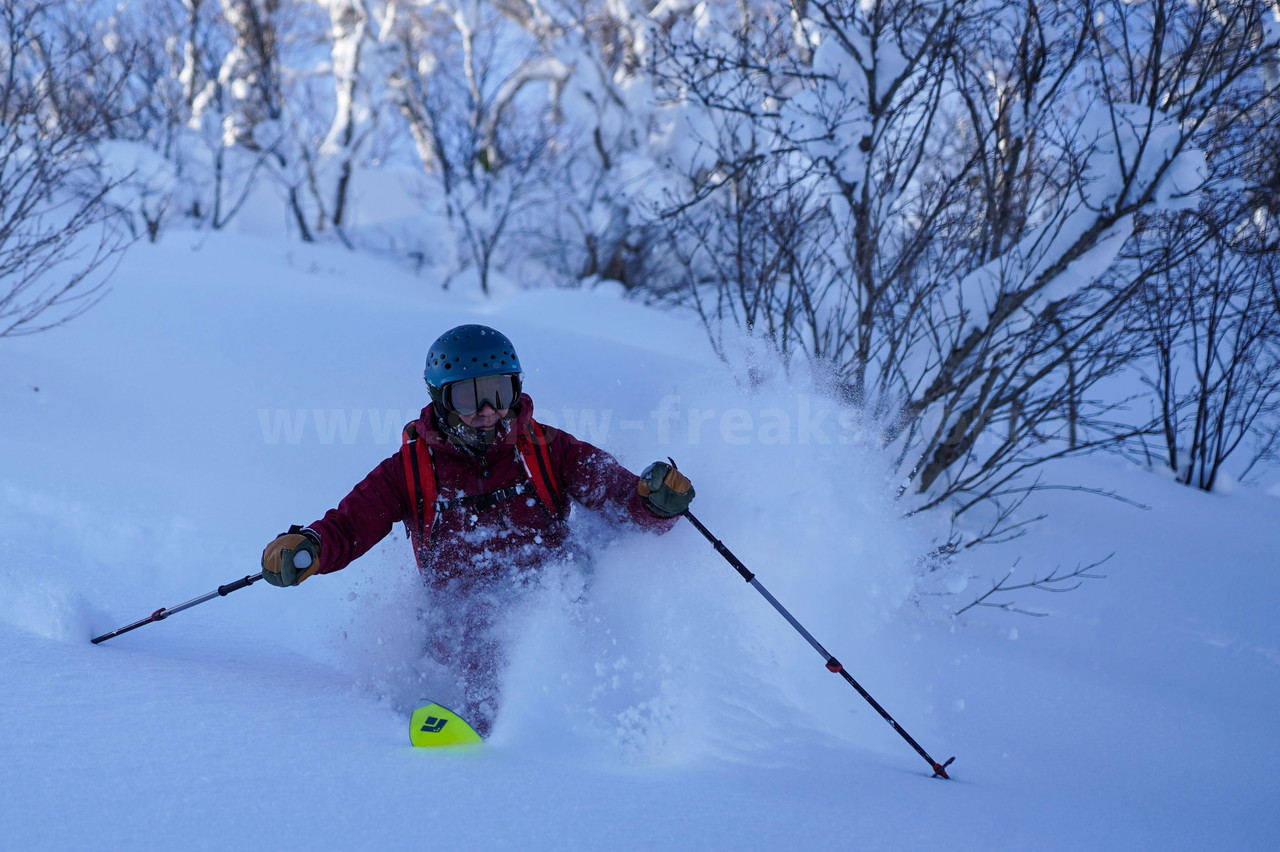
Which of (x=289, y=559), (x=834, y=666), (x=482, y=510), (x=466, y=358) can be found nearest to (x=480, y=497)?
(x=482, y=510)

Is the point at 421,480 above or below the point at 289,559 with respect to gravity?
above

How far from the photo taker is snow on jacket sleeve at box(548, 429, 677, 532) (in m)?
2.98

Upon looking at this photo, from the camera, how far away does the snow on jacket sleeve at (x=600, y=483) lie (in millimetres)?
2977

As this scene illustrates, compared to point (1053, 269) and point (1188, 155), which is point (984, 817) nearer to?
point (1053, 269)

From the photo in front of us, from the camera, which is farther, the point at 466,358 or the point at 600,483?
the point at 600,483

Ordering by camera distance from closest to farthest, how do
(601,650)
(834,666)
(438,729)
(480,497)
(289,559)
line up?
(438,729)
(834,666)
(289,559)
(601,650)
(480,497)

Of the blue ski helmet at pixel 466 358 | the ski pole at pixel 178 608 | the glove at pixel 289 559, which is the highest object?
the blue ski helmet at pixel 466 358

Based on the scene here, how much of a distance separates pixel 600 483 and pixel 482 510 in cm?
43

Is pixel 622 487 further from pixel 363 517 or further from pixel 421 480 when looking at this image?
pixel 363 517

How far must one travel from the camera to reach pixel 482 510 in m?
2.99

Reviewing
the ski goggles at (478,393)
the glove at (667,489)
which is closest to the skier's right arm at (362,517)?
the ski goggles at (478,393)

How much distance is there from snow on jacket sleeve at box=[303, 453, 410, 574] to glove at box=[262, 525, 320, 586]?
8 centimetres

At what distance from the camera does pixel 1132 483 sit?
6.66 m

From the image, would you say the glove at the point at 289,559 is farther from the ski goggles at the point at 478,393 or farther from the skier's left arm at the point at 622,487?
the skier's left arm at the point at 622,487
